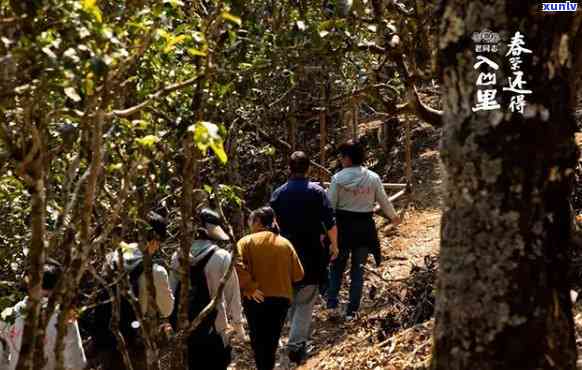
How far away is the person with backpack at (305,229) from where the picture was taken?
885 cm

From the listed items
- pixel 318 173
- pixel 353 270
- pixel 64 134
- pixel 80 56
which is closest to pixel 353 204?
pixel 353 270

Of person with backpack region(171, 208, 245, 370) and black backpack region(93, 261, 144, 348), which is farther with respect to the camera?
person with backpack region(171, 208, 245, 370)

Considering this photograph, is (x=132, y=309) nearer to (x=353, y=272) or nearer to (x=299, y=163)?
(x=299, y=163)

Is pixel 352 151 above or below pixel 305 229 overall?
above

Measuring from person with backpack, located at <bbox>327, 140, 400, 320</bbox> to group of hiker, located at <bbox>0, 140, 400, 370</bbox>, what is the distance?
1cm

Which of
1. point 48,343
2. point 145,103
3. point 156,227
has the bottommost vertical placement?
point 48,343

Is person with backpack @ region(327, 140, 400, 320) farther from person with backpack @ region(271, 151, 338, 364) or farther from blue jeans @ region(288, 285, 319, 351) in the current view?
blue jeans @ region(288, 285, 319, 351)

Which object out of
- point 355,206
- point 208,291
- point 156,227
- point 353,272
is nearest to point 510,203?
point 156,227

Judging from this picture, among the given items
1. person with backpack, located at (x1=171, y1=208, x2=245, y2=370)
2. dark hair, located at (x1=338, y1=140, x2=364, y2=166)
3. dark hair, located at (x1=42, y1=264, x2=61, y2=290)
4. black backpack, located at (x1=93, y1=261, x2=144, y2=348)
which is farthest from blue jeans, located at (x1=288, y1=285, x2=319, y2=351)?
dark hair, located at (x1=42, y1=264, x2=61, y2=290)

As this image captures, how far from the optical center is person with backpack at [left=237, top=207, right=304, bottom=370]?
7.87 m

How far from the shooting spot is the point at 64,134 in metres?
4.80

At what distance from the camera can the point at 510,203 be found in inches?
162

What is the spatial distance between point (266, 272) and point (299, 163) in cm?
127

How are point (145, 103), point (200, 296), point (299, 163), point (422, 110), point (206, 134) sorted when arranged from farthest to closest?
1. point (299, 163)
2. point (422, 110)
3. point (200, 296)
4. point (145, 103)
5. point (206, 134)
